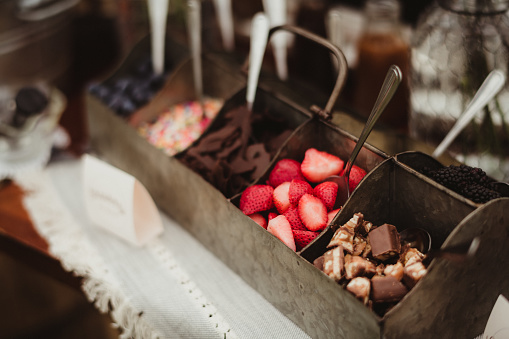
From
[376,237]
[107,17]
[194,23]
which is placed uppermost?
[194,23]

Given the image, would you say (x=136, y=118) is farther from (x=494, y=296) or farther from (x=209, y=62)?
(x=494, y=296)

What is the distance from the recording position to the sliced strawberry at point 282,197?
106cm

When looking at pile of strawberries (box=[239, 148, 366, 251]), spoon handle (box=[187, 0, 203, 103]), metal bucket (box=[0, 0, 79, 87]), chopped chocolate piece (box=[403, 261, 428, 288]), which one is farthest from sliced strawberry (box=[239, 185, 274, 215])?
metal bucket (box=[0, 0, 79, 87])

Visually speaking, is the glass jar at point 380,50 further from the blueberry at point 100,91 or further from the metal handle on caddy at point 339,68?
the blueberry at point 100,91

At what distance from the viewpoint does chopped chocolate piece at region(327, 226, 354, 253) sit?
89cm

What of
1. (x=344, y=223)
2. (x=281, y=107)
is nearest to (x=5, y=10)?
(x=281, y=107)

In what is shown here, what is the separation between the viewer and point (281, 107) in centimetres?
129

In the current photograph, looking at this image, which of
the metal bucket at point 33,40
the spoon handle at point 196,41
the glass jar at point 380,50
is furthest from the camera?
the metal bucket at point 33,40

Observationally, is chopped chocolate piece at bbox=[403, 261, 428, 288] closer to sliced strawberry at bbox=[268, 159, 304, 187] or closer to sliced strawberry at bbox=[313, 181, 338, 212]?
sliced strawberry at bbox=[313, 181, 338, 212]

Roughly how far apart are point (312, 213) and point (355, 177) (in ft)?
0.48

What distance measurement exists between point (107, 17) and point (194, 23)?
1.69m

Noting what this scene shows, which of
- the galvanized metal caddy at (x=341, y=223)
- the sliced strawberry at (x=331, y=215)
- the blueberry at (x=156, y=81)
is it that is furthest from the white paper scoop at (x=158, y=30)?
the sliced strawberry at (x=331, y=215)

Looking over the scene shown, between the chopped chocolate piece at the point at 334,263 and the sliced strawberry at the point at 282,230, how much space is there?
10 cm

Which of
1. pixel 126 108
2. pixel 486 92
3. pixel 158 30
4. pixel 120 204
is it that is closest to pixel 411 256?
pixel 486 92
